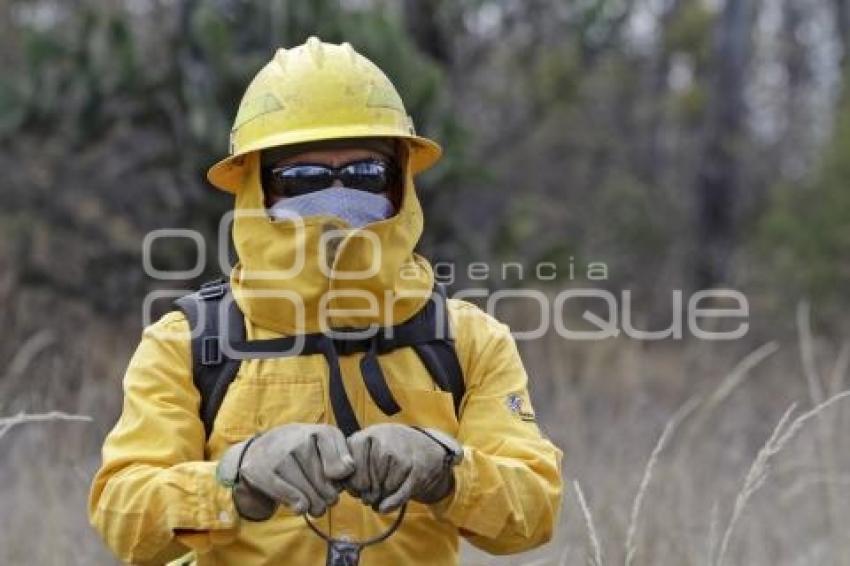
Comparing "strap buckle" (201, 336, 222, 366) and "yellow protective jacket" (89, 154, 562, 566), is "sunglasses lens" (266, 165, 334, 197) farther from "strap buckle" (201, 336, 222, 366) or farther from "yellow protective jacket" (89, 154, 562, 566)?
"strap buckle" (201, 336, 222, 366)

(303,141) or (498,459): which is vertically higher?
(303,141)

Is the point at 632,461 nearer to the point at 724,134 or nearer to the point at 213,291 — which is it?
the point at 213,291

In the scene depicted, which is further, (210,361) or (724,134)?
(724,134)

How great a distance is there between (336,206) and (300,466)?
1.72 feet

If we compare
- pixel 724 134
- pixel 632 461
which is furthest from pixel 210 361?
pixel 724 134

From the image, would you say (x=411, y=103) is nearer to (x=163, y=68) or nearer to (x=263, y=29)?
(x=263, y=29)

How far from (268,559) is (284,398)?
257 mm

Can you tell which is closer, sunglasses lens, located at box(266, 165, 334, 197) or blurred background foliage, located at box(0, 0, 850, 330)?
sunglasses lens, located at box(266, 165, 334, 197)

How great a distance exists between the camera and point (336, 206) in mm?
2385

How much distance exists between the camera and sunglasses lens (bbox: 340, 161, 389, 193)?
2.46m

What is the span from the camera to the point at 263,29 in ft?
29.6

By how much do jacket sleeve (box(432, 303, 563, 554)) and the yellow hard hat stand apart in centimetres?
37

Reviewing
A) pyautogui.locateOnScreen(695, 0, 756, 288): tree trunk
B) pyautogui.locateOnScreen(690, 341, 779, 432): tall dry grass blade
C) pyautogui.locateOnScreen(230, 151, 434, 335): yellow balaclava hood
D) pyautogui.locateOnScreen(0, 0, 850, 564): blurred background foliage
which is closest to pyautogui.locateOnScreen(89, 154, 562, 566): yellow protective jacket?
pyautogui.locateOnScreen(230, 151, 434, 335): yellow balaclava hood

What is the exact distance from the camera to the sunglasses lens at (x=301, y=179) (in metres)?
2.45
